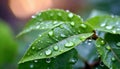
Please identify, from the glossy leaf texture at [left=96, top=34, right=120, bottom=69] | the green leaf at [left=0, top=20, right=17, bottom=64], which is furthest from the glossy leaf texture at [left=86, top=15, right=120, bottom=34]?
the green leaf at [left=0, top=20, right=17, bottom=64]

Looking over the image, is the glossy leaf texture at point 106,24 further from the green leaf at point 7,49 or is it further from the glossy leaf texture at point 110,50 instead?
the green leaf at point 7,49

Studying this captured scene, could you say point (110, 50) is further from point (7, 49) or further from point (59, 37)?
point (7, 49)

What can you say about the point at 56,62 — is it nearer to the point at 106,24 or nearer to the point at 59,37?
the point at 59,37

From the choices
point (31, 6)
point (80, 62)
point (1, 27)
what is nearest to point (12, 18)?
point (31, 6)

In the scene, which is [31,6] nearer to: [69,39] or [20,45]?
[20,45]

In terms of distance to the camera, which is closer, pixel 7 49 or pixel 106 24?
pixel 106 24

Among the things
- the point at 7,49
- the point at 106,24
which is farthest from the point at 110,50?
the point at 7,49
